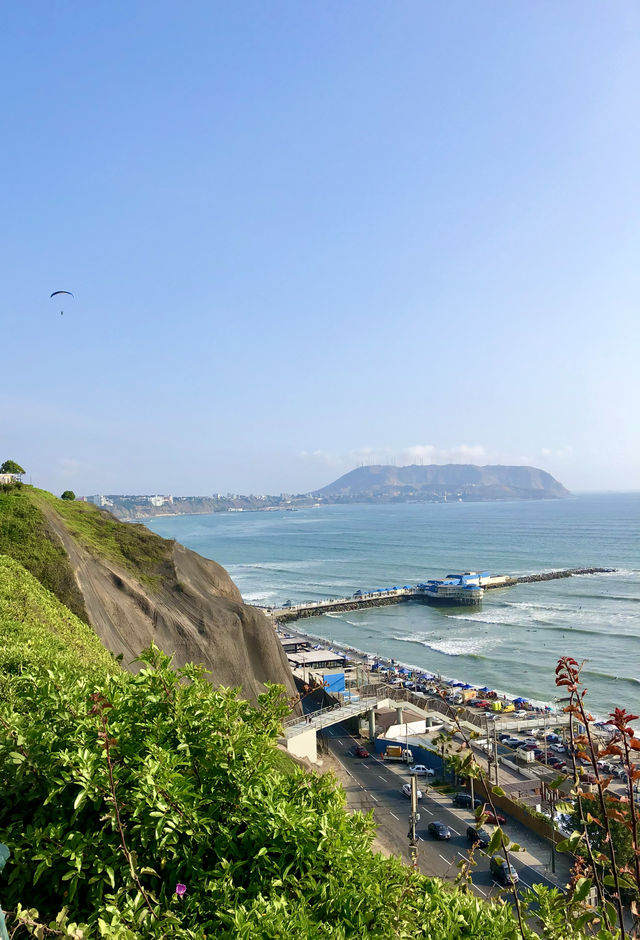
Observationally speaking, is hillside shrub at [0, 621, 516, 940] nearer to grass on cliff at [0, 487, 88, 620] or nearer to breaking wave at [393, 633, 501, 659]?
grass on cliff at [0, 487, 88, 620]

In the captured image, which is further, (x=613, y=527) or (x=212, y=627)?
(x=613, y=527)

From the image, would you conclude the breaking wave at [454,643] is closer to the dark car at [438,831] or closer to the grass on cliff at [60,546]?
the grass on cliff at [60,546]

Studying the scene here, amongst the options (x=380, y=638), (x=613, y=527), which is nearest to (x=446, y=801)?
(x=380, y=638)

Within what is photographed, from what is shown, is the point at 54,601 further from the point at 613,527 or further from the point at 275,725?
the point at 613,527

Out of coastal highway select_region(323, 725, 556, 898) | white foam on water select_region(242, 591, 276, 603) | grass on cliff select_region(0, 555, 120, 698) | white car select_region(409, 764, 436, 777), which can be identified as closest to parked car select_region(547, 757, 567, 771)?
white car select_region(409, 764, 436, 777)

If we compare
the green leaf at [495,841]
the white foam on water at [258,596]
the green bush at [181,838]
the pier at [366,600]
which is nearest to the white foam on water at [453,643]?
the pier at [366,600]

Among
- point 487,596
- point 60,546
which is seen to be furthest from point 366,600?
point 60,546
